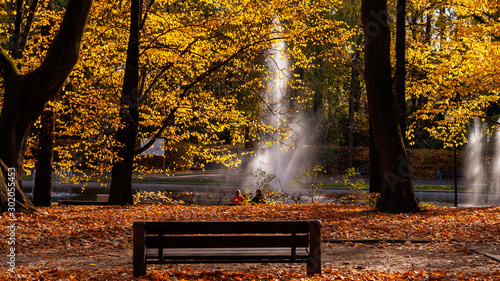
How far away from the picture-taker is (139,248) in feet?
18.6

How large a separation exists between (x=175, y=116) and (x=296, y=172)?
20.5 m

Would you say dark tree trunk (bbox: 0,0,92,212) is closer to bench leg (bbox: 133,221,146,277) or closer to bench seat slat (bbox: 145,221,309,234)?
bench leg (bbox: 133,221,146,277)

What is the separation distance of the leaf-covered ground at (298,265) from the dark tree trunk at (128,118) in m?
1.44

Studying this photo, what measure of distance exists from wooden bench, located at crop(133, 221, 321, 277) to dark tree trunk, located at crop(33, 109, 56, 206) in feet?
37.0

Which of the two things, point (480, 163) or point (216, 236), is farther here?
point (480, 163)

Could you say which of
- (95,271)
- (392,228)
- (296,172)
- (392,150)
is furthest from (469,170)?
(95,271)

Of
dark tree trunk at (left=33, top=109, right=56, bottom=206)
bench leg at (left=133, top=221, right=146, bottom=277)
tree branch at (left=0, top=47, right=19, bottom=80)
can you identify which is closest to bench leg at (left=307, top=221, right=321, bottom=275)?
bench leg at (left=133, top=221, right=146, bottom=277)

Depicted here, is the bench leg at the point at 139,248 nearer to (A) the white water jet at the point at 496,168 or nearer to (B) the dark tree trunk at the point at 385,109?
(B) the dark tree trunk at the point at 385,109

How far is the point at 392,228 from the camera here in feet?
33.4

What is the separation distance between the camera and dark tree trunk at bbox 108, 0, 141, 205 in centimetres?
1426

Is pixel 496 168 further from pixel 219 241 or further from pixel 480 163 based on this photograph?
pixel 219 241

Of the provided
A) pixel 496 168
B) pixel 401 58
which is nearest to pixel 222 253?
pixel 401 58

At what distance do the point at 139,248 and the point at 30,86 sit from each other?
6580mm

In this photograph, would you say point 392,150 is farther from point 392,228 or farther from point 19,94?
point 19,94
